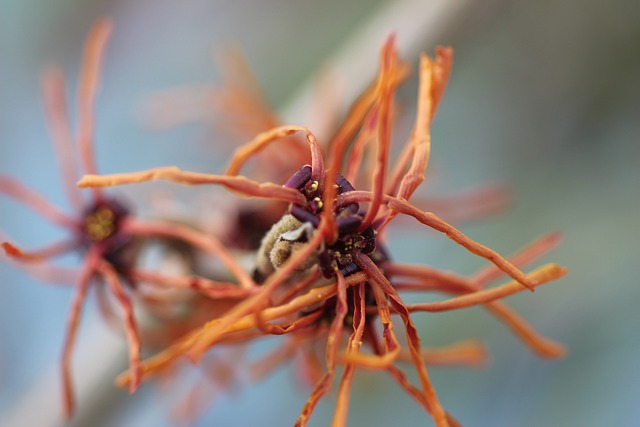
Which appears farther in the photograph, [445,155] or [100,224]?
[445,155]

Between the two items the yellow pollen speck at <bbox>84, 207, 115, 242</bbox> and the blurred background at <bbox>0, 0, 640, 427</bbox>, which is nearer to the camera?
the yellow pollen speck at <bbox>84, 207, 115, 242</bbox>

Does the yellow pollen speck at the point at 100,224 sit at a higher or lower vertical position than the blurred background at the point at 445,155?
higher

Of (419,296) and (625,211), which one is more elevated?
(625,211)

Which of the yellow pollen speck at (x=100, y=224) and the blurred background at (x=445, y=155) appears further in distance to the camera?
the blurred background at (x=445, y=155)

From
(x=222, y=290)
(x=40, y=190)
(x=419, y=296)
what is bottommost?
(x=419, y=296)

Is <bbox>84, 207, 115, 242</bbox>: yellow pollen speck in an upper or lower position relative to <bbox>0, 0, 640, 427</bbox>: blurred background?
upper

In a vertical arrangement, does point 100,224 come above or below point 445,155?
above

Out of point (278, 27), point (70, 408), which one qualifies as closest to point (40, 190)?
point (278, 27)

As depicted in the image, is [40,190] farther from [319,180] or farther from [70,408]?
[319,180]
